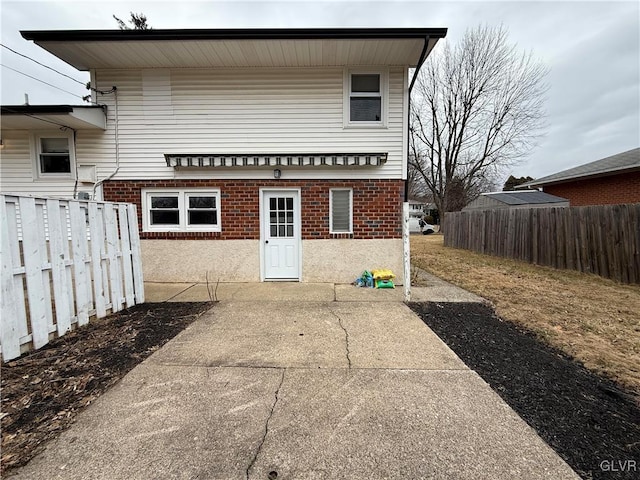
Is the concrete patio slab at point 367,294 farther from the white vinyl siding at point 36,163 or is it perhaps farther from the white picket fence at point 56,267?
the white vinyl siding at point 36,163

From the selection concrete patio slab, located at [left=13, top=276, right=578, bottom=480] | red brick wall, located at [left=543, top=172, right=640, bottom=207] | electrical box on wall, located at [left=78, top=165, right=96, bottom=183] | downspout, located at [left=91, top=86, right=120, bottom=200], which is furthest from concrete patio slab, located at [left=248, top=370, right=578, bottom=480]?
red brick wall, located at [left=543, top=172, right=640, bottom=207]

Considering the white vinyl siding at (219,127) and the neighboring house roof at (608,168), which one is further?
the neighboring house roof at (608,168)

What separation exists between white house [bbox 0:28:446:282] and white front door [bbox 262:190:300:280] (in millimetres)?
25

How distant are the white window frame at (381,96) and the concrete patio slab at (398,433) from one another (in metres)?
5.72

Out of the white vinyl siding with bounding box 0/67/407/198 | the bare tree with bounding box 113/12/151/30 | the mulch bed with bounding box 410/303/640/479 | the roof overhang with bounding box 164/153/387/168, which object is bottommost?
the mulch bed with bounding box 410/303/640/479

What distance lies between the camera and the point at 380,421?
2.34 metres

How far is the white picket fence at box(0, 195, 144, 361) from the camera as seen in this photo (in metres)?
3.29

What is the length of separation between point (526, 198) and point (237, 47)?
2254cm

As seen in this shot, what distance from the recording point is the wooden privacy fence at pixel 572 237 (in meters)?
7.55

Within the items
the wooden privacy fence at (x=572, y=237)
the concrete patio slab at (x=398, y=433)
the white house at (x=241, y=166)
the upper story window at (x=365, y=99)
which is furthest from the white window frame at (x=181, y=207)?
Answer: the wooden privacy fence at (x=572, y=237)

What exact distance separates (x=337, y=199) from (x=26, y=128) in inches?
293

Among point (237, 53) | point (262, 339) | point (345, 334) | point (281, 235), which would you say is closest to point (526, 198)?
point (281, 235)

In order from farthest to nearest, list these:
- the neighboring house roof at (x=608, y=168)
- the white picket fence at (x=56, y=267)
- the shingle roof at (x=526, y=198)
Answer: the shingle roof at (x=526, y=198) < the neighboring house roof at (x=608, y=168) < the white picket fence at (x=56, y=267)

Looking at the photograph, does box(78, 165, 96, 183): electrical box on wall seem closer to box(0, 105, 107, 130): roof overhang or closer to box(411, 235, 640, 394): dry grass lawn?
box(0, 105, 107, 130): roof overhang
